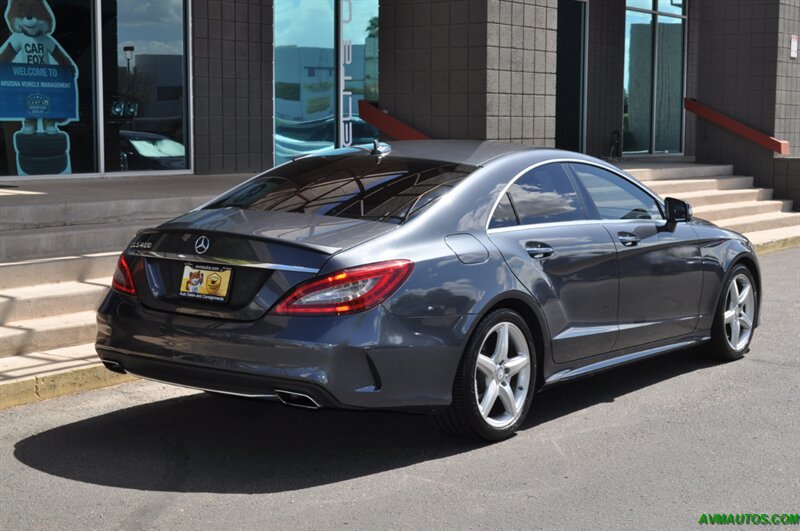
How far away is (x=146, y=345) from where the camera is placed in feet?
18.1

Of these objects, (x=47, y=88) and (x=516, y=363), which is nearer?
(x=516, y=363)

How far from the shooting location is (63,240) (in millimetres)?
9000

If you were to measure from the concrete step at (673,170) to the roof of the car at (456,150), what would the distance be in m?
8.91

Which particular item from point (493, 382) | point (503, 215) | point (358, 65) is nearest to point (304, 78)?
point (358, 65)

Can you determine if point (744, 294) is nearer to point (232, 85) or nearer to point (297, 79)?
point (232, 85)

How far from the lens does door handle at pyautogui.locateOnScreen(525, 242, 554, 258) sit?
612 centimetres

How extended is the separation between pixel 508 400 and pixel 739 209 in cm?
1112

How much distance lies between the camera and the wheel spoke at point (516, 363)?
593 centimetres

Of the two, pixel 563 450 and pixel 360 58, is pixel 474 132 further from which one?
pixel 563 450

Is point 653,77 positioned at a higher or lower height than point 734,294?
higher

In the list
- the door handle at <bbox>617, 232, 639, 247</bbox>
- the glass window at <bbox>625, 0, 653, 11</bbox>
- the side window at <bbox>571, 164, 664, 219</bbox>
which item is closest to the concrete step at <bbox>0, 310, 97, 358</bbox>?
the side window at <bbox>571, 164, 664, 219</bbox>

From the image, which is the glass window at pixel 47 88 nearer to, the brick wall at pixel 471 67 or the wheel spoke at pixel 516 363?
the brick wall at pixel 471 67

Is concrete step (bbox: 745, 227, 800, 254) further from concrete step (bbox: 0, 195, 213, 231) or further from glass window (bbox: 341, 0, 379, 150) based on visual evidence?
concrete step (bbox: 0, 195, 213, 231)

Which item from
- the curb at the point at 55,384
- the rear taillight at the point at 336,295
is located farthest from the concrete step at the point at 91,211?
the rear taillight at the point at 336,295
